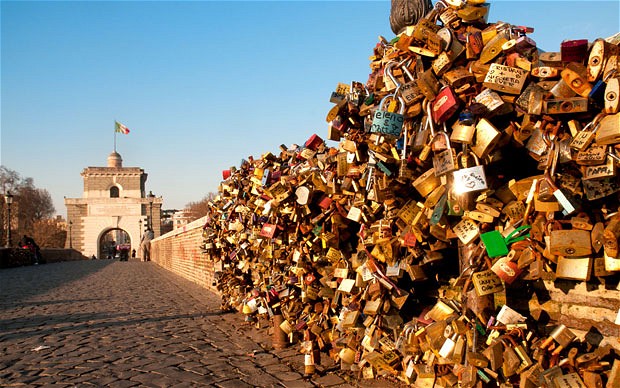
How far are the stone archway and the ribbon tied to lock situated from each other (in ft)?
150

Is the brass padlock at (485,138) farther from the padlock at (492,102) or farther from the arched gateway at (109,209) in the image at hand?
the arched gateway at (109,209)

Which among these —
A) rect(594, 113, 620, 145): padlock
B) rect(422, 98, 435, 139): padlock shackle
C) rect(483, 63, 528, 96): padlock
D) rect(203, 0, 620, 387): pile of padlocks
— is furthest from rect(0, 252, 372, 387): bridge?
rect(594, 113, 620, 145): padlock

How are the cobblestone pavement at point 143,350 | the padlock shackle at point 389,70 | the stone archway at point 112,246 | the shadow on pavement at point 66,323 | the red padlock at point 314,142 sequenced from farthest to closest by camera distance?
the stone archway at point 112,246, the shadow on pavement at point 66,323, the red padlock at point 314,142, the cobblestone pavement at point 143,350, the padlock shackle at point 389,70

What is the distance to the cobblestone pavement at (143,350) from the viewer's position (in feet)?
13.5

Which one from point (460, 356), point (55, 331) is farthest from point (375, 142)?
point (55, 331)

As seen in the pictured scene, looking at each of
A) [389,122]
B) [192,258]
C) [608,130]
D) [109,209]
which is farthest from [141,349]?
[109,209]

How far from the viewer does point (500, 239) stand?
242 cm

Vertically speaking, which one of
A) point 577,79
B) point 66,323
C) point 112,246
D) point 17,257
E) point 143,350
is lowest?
point 143,350

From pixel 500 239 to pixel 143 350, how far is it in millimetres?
4257

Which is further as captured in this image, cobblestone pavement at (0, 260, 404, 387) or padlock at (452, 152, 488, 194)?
cobblestone pavement at (0, 260, 404, 387)

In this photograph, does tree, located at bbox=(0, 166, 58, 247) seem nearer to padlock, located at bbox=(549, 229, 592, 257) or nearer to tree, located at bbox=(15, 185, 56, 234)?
tree, located at bbox=(15, 185, 56, 234)

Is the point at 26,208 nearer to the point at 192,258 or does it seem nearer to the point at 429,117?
the point at 192,258

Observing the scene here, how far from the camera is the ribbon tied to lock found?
92.5 inches

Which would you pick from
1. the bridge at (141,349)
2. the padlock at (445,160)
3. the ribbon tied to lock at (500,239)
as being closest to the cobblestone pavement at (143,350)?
the bridge at (141,349)
